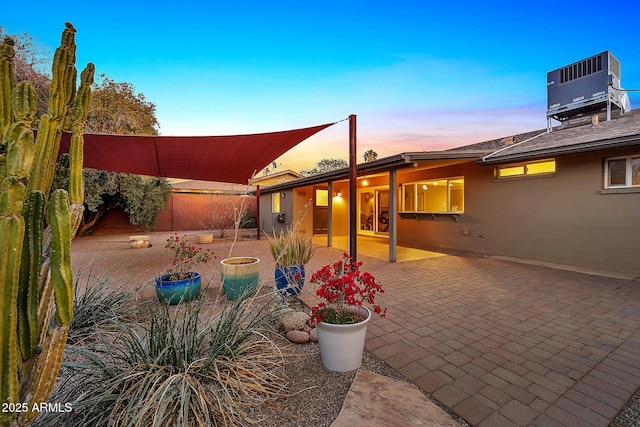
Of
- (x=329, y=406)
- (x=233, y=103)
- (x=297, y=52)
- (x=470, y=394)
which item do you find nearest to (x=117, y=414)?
(x=329, y=406)

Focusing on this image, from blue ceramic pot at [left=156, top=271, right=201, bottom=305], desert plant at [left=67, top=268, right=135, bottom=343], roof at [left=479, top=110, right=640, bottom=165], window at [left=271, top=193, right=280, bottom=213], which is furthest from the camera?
window at [left=271, top=193, right=280, bottom=213]

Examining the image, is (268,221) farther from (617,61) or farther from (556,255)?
(617,61)

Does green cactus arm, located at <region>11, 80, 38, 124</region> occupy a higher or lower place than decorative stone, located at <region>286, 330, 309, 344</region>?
higher

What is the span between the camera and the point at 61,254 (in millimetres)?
1205

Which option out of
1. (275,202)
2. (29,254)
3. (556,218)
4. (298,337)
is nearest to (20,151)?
(29,254)

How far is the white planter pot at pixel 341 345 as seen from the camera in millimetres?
2105

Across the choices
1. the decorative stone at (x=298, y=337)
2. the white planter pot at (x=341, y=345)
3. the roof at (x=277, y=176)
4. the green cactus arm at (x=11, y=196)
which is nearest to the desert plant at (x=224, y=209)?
the roof at (x=277, y=176)

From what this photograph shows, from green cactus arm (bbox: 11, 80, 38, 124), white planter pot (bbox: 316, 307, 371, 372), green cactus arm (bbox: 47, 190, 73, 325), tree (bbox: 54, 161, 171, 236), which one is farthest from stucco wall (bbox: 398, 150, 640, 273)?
tree (bbox: 54, 161, 171, 236)

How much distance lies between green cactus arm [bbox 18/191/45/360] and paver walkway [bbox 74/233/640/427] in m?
2.28

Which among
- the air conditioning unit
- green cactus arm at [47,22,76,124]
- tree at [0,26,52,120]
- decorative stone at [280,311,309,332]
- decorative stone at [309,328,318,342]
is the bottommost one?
decorative stone at [309,328,318,342]

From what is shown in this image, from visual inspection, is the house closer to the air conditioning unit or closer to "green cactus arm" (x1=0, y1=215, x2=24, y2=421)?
the air conditioning unit

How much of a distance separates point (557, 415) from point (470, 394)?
1.57ft

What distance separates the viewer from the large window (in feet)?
26.9

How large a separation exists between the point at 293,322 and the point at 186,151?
3.57 m
